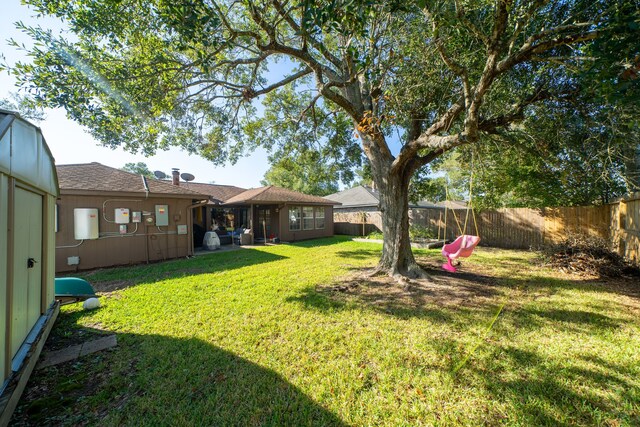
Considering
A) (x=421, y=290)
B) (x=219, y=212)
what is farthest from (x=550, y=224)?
(x=219, y=212)

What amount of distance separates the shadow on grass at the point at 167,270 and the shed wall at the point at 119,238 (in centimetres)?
50

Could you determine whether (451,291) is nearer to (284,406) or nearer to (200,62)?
(284,406)

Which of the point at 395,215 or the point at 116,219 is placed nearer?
the point at 395,215

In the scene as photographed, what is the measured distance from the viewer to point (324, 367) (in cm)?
263

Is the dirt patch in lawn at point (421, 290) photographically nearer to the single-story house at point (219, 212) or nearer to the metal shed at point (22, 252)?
the metal shed at point (22, 252)

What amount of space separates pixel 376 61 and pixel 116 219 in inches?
346

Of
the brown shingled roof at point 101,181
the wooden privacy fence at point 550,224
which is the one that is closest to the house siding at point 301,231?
the brown shingled roof at point 101,181

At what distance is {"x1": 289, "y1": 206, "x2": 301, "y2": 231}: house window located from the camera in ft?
46.2

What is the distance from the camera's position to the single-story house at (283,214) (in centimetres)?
1330

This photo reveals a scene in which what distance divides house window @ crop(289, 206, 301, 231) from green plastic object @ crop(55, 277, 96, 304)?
9770 millimetres

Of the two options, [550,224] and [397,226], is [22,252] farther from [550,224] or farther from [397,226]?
[550,224]

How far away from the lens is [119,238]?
7.88m

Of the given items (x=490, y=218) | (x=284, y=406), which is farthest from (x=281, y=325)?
(x=490, y=218)

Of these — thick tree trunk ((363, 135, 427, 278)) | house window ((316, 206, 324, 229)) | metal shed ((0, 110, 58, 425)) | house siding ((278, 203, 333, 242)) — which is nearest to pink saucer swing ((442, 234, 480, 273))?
thick tree trunk ((363, 135, 427, 278))
